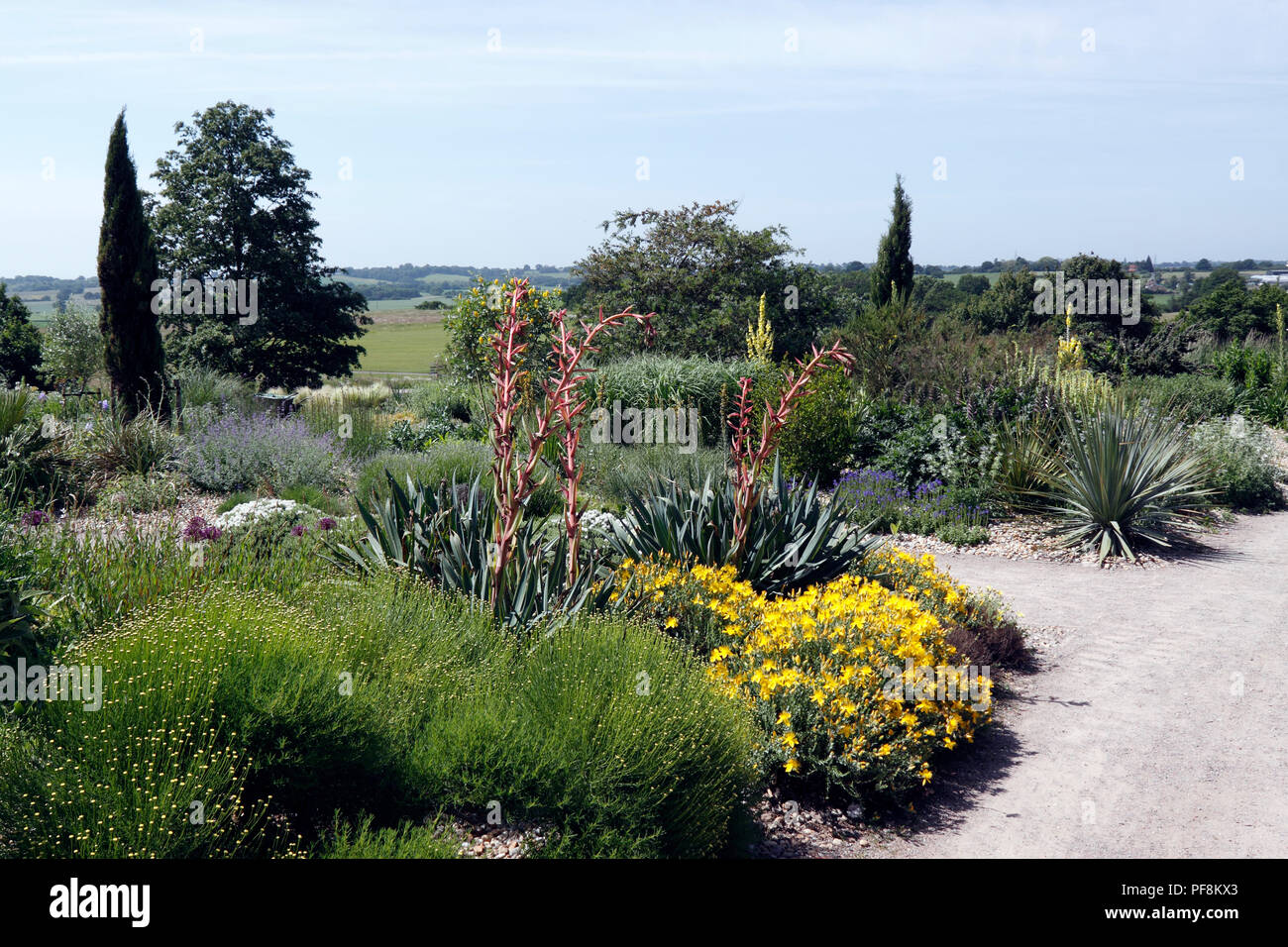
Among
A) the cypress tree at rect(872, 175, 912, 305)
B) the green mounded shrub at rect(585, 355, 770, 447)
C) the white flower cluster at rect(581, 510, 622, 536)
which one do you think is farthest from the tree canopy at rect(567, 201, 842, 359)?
the white flower cluster at rect(581, 510, 622, 536)

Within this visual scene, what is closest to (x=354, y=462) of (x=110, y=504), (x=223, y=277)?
(x=110, y=504)

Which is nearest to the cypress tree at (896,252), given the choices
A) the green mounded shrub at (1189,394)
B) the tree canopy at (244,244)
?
the green mounded shrub at (1189,394)

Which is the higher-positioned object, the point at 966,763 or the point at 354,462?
the point at 354,462

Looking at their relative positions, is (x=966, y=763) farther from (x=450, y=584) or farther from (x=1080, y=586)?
(x=1080, y=586)

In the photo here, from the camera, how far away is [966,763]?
480cm

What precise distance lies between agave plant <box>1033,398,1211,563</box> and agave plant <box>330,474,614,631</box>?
18.4 ft

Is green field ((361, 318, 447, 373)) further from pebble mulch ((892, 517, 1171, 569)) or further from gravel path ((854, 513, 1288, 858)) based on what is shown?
gravel path ((854, 513, 1288, 858))

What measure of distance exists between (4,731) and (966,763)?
420 centimetres

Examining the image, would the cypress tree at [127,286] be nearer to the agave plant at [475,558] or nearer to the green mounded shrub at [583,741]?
the agave plant at [475,558]

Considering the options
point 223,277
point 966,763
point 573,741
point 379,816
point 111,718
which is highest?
point 223,277

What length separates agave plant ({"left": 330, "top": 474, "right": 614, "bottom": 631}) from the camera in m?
4.91

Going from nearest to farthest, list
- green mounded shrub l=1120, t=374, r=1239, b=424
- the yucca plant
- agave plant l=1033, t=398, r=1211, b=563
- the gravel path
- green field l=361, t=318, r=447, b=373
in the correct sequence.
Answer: the gravel path < agave plant l=1033, t=398, r=1211, b=563 < the yucca plant < green mounded shrub l=1120, t=374, r=1239, b=424 < green field l=361, t=318, r=447, b=373

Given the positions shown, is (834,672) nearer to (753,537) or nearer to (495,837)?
(753,537)

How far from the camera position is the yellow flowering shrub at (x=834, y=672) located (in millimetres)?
4324
